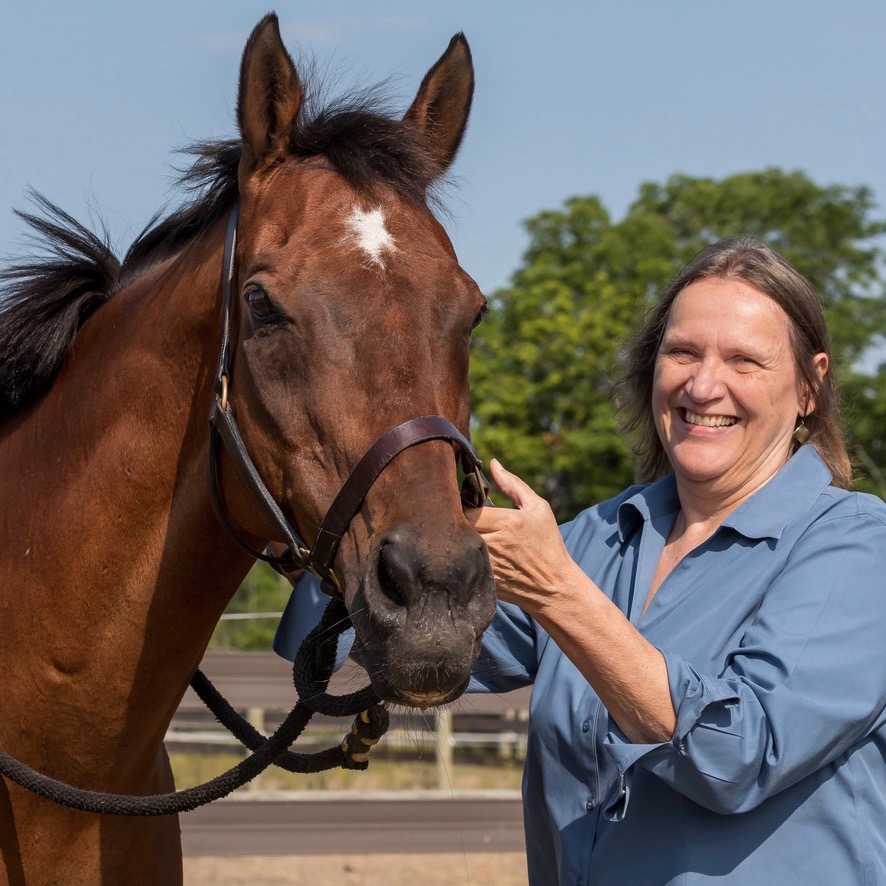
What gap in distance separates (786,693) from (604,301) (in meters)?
20.8

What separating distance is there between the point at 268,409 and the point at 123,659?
705 millimetres

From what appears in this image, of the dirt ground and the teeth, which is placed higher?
the teeth

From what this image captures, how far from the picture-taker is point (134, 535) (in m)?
2.64

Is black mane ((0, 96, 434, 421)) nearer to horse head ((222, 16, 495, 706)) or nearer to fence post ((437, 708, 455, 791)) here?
horse head ((222, 16, 495, 706))

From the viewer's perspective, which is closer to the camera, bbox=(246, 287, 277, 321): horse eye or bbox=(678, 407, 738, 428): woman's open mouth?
bbox=(246, 287, 277, 321): horse eye

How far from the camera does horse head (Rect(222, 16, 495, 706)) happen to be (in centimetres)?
208

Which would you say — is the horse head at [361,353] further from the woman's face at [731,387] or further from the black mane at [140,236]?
the woman's face at [731,387]

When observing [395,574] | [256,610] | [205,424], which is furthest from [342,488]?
[256,610]

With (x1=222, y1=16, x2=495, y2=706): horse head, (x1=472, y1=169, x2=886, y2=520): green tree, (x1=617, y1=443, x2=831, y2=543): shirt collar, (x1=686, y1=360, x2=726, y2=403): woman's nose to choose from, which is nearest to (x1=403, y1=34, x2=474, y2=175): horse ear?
(x1=222, y1=16, x2=495, y2=706): horse head

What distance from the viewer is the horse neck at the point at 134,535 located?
2.60 meters

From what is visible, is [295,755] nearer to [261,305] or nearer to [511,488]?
[511,488]

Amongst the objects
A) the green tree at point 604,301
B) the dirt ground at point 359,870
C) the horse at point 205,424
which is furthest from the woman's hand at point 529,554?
the green tree at point 604,301

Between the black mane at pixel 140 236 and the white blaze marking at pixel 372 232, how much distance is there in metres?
0.09

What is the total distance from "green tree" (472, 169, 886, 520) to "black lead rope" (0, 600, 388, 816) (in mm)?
15422
